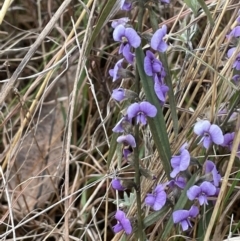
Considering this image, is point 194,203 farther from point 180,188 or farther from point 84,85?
point 84,85

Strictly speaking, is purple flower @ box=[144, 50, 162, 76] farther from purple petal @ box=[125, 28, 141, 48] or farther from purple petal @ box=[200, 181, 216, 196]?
purple petal @ box=[200, 181, 216, 196]

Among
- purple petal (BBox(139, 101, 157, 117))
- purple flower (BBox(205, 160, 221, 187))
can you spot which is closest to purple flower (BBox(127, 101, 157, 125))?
purple petal (BBox(139, 101, 157, 117))

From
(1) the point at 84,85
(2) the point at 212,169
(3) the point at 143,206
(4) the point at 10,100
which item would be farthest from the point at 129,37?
(4) the point at 10,100

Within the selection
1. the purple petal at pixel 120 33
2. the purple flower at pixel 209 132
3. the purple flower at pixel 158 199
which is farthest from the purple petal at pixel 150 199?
the purple petal at pixel 120 33

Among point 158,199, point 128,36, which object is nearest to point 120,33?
point 128,36

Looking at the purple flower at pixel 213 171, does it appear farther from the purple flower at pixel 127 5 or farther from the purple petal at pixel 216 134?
the purple flower at pixel 127 5

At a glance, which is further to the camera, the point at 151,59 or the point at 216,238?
the point at 216,238

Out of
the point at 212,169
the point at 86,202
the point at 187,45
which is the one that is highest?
the point at 187,45
